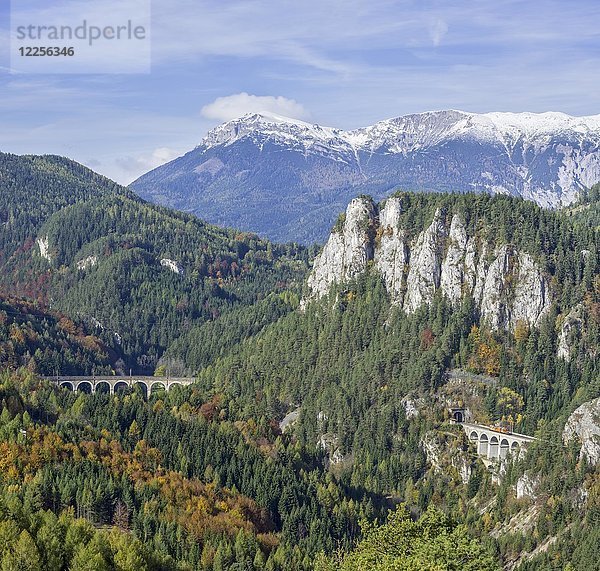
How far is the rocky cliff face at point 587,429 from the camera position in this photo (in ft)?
513

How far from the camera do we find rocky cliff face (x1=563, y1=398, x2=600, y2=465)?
156 m

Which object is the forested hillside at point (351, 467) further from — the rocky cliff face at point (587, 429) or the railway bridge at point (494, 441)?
the railway bridge at point (494, 441)

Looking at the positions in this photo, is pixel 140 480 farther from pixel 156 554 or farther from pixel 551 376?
pixel 551 376

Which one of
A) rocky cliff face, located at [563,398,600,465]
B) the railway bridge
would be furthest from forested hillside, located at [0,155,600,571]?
the railway bridge

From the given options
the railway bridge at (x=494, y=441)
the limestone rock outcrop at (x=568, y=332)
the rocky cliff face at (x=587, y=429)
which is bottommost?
the railway bridge at (x=494, y=441)

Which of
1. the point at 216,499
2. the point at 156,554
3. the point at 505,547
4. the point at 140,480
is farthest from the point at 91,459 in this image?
the point at 505,547

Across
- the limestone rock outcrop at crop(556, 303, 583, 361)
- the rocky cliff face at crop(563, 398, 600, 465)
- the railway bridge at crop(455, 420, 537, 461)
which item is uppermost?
the limestone rock outcrop at crop(556, 303, 583, 361)

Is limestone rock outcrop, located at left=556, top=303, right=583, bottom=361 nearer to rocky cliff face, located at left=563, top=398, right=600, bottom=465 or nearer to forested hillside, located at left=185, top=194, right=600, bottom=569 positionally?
forested hillside, located at left=185, top=194, right=600, bottom=569

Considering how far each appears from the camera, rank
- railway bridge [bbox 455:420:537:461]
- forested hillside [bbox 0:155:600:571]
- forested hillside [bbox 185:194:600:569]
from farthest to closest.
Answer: railway bridge [bbox 455:420:537:461] → forested hillside [bbox 185:194:600:569] → forested hillside [bbox 0:155:600:571]

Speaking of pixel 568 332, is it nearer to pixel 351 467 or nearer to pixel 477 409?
pixel 477 409

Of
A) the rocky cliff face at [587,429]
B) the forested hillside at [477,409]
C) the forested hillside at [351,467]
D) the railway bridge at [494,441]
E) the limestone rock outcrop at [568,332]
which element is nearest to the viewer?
the forested hillside at [351,467]

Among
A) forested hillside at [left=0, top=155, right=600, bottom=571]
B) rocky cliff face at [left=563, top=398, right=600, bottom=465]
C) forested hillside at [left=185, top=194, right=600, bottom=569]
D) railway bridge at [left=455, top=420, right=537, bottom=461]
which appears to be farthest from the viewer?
railway bridge at [left=455, top=420, right=537, bottom=461]

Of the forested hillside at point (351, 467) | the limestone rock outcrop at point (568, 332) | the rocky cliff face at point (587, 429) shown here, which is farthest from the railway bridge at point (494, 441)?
the limestone rock outcrop at point (568, 332)

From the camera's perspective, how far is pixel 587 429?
15862 cm
